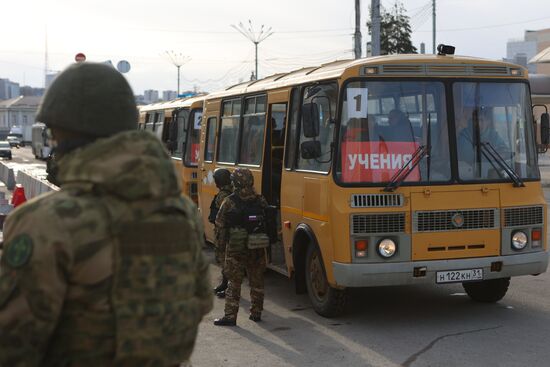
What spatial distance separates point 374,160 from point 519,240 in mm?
1713

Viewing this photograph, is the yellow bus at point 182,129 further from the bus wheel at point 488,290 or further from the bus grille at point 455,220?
the bus grille at point 455,220

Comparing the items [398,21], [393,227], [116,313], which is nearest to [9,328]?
[116,313]

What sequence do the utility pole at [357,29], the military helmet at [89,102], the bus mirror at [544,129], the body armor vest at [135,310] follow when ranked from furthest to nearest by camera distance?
the utility pole at [357,29], the bus mirror at [544,129], the military helmet at [89,102], the body armor vest at [135,310]

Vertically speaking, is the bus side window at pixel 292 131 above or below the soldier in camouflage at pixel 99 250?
above

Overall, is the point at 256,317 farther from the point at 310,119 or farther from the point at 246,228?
the point at 310,119

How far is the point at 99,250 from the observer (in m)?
2.24

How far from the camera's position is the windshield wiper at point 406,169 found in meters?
7.93

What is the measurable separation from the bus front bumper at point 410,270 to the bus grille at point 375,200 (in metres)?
0.56

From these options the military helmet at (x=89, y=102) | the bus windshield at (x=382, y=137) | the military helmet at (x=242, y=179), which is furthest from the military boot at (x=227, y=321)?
the military helmet at (x=89, y=102)

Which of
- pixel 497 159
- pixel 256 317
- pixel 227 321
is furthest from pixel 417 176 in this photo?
pixel 227 321

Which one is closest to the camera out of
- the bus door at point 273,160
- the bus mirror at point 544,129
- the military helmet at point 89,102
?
the military helmet at point 89,102

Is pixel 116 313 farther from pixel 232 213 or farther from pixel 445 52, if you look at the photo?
pixel 445 52

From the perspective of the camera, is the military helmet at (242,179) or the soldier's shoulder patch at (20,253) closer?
the soldier's shoulder patch at (20,253)

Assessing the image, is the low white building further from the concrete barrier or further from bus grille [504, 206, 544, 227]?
bus grille [504, 206, 544, 227]
